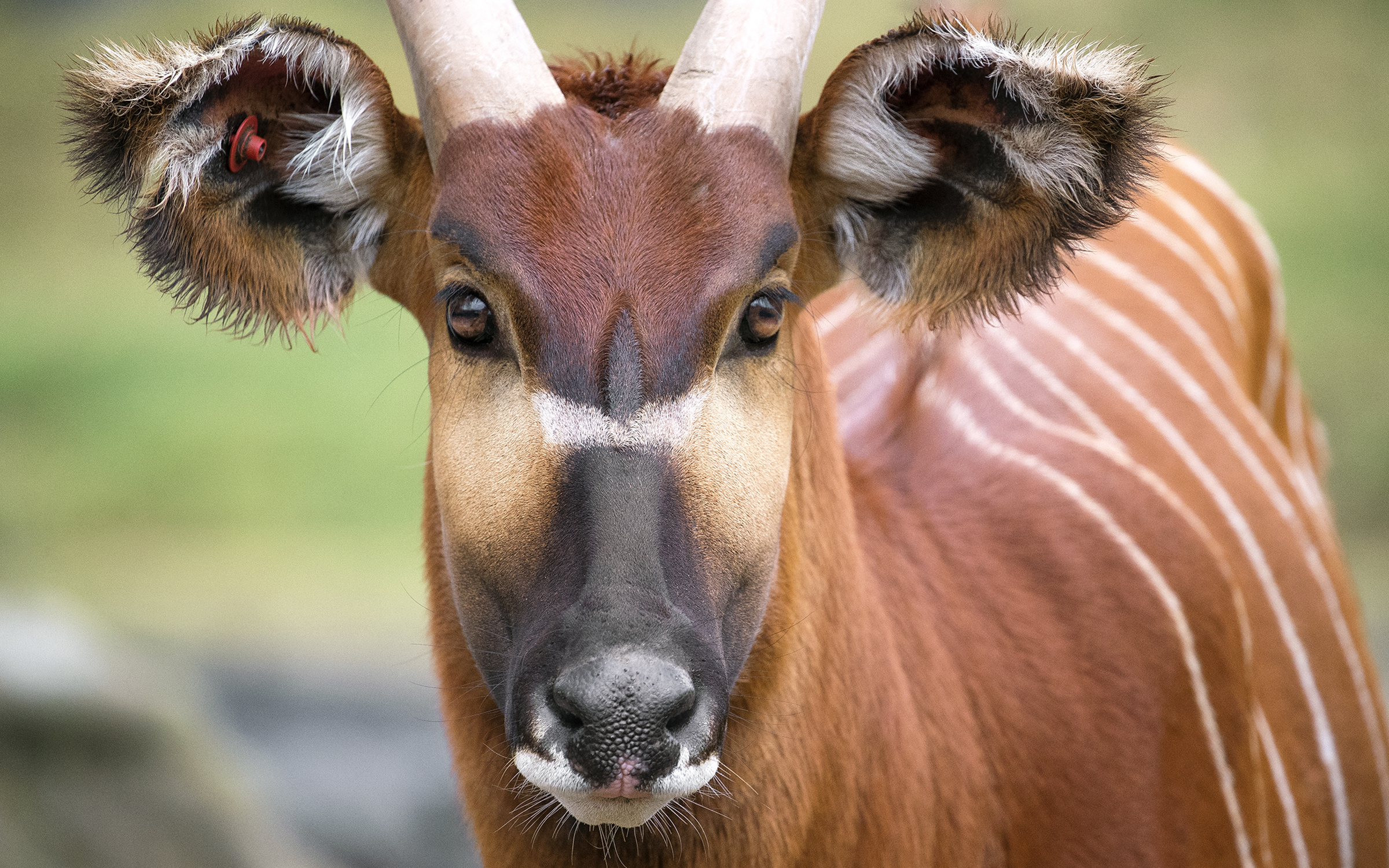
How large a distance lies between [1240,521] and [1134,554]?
764 mm

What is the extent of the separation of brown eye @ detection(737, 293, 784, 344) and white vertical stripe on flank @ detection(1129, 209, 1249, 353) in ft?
8.24

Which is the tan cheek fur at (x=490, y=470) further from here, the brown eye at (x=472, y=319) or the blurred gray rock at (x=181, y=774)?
the blurred gray rock at (x=181, y=774)

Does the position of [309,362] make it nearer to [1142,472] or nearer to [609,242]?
[1142,472]

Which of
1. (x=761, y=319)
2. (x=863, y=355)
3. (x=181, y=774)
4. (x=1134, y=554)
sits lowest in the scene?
(x=181, y=774)

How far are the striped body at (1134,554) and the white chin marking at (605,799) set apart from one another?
1109 millimetres

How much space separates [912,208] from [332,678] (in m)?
5.94

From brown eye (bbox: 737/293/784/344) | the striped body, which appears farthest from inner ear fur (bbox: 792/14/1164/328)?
the striped body

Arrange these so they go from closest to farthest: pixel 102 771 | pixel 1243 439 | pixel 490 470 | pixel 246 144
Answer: pixel 490 470
pixel 246 144
pixel 1243 439
pixel 102 771

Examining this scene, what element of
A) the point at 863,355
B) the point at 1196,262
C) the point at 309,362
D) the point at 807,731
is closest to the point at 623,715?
the point at 807,731

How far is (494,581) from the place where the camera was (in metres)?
2.48

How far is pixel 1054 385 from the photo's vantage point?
4.01 m

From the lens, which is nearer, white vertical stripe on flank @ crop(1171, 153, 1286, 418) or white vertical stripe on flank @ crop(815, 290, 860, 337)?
white vertical stripe on flank @ crop(815, 290, 860, 337)

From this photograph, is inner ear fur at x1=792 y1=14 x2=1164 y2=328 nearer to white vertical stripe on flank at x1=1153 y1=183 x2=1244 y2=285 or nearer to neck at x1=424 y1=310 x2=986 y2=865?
neck at x1=424 y1=310 x2=986 y2=865

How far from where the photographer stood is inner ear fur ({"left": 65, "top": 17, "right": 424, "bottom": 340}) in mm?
2582
